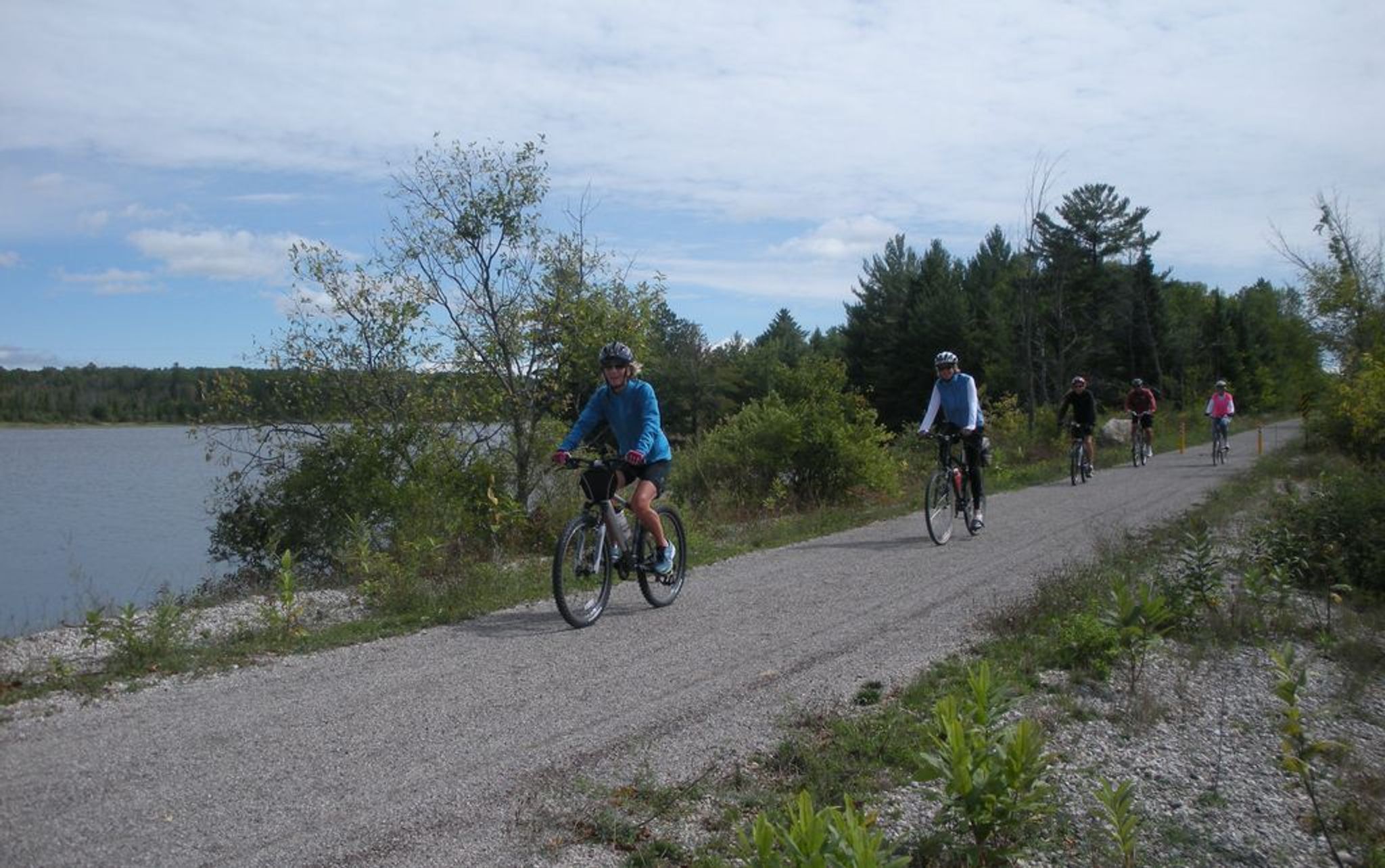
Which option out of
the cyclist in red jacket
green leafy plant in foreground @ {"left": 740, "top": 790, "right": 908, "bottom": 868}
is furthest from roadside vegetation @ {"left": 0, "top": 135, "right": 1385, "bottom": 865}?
the cyclist in red jacket

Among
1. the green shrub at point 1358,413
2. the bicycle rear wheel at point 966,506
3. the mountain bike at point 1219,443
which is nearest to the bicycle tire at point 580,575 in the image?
the bicycle rear wheel at point 966,506

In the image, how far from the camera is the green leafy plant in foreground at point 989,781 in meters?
4.34

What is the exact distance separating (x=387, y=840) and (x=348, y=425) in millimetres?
11042

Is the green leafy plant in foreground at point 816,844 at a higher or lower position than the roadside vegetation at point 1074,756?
higher

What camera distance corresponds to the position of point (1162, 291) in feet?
252

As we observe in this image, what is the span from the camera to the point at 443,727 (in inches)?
228

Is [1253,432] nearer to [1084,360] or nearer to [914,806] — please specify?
[1084,360]

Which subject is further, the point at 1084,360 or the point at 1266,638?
the point at 1084,360

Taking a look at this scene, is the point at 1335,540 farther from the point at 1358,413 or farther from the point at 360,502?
the point at 1358,413

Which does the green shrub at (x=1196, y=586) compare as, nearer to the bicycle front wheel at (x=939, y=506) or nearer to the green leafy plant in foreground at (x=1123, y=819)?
the bicycle front wheel at (x=939, y=506)

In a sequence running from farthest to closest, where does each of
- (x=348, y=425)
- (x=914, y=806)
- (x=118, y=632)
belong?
(x=348, y=425)
(x=118, y=632)
(x=914, y=806)

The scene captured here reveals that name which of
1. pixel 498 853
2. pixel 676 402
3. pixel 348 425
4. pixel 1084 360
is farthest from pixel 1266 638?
pixel 1084 360

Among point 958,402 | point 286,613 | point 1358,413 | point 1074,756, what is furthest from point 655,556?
point 1358,413

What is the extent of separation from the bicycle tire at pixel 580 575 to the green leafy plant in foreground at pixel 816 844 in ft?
14.8
